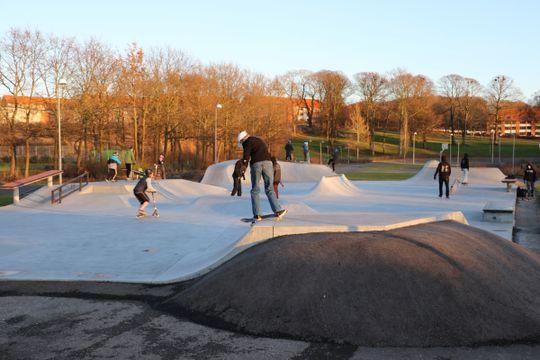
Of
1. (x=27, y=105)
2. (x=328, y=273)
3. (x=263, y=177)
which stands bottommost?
(x=328, y=273)

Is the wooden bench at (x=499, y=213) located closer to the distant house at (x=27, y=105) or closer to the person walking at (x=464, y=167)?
the person walking at (x=464, y=167)

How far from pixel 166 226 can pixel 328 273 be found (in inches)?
291

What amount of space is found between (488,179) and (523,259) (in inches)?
1012

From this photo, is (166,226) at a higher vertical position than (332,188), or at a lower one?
lower

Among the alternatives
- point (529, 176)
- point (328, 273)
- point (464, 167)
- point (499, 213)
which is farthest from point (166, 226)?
point (464, 167)

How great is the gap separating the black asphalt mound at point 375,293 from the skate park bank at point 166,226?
125 centimetres

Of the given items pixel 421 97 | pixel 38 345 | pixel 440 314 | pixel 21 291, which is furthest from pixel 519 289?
pixel 421 97

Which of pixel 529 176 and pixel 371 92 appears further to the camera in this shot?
pixel 371 92

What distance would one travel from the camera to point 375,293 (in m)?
5.31

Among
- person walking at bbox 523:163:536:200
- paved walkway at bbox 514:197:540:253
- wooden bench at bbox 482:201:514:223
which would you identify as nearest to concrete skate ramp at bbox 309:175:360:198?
paved walkway at bbox 514:197:540:253

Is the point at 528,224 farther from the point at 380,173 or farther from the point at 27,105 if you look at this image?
the point at 27,105

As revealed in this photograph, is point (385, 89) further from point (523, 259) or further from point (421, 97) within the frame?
point (523, 259)

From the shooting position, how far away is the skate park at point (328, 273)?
4.95m

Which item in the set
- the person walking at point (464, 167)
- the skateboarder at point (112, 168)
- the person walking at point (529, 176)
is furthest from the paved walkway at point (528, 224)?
the skateboarder at point (112, 168)
